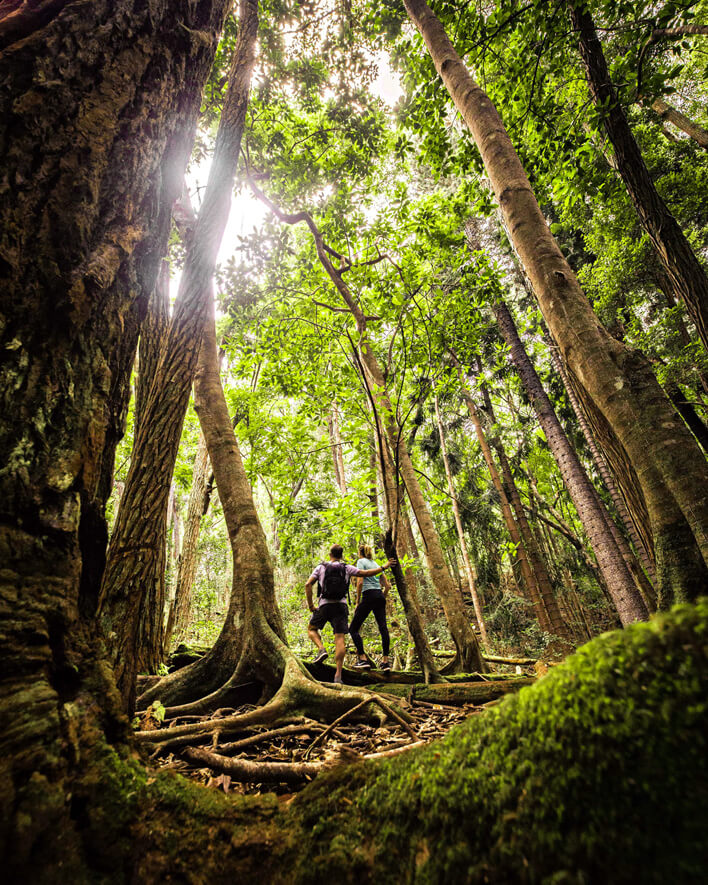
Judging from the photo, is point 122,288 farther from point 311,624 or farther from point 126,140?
point 311,624

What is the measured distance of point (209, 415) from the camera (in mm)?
5137

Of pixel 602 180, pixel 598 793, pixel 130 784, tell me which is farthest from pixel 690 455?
pixel 602 180

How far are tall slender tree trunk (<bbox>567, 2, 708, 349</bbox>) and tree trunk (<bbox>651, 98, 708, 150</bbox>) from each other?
1108 centimetres

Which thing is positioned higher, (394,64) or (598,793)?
(394,64)

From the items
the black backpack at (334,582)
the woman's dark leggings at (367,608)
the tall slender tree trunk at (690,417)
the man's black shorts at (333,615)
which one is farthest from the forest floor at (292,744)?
the tall slender tree trunk at (690,417)

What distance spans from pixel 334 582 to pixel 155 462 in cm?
384

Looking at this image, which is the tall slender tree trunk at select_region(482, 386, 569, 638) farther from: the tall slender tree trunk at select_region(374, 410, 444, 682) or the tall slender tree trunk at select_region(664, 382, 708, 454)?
the tall slender tree trunk at select_region(374, 410, 444, 682)

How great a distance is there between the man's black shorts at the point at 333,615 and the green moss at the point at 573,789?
4975mm

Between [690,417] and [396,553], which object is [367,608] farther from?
[690,417]

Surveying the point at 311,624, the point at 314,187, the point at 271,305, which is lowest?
the point at 311,624

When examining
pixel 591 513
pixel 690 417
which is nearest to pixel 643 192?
pixel 591 513

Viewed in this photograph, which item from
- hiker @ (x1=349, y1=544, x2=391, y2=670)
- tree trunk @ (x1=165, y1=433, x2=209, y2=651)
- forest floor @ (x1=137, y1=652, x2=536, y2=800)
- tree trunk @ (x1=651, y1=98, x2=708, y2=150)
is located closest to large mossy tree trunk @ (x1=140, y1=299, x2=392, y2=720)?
forest floor @ (x1=137, y1=652, x2=536, y2=800)

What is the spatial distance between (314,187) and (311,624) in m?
8.20

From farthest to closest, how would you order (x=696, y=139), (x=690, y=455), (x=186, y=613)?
(x=696, y=139) → (x=186, y=613) → (x=690, y=455)
